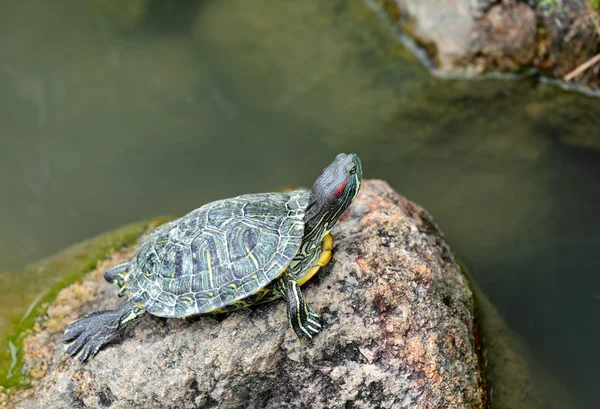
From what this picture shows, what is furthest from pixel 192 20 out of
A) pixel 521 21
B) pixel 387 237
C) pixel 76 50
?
pixel 387 237

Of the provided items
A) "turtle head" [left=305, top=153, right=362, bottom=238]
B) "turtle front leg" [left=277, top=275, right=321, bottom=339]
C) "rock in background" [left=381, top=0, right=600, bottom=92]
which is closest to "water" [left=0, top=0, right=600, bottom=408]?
"rock in background" [left=381, top=0, right=600, bottom=92]

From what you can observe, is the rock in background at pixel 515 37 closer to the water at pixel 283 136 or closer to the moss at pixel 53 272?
the water at pixel 283 136

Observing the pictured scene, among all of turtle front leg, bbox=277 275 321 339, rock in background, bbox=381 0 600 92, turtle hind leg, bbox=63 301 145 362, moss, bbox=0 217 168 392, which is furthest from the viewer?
rock in background, bbox=381 0 600 92

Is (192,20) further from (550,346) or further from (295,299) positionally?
(550,346)

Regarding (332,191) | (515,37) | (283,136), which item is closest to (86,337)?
(332,191)

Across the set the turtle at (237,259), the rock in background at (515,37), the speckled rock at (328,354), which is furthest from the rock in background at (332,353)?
the rock in background at (515,37)

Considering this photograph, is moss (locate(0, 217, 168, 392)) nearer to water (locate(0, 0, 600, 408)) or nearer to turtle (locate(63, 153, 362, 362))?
water (locate(0, 0, 600, 408))

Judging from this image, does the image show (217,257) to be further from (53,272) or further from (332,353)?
(53,272)
